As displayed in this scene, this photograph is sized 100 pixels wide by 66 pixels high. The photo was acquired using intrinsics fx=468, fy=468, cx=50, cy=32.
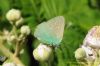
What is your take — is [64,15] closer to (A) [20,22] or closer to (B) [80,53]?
(A) [20,22]

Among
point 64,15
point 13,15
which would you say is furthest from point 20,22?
point 64,15

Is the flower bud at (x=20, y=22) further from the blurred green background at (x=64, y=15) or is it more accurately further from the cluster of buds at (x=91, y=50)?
the cluster of buds at (x=91, y=50)

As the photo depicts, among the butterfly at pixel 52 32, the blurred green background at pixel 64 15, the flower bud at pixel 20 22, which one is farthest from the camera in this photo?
the flower bud at pixel 20 22

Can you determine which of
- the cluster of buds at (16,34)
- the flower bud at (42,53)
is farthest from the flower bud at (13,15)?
the flower bud at (42,53)

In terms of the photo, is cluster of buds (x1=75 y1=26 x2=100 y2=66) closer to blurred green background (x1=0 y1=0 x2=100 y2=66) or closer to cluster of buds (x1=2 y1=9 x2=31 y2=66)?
blurred green background (x1=0 y1=0 x2=100 y2=66)

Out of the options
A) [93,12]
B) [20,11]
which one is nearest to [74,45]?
[20,11]

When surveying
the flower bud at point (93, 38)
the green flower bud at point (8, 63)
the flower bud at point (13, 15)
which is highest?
the flower bud at point (13, 15)
